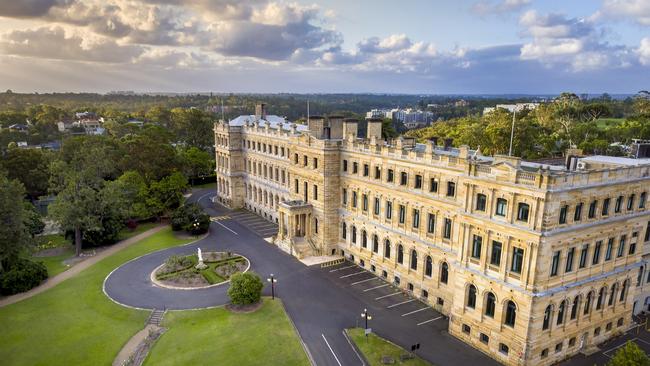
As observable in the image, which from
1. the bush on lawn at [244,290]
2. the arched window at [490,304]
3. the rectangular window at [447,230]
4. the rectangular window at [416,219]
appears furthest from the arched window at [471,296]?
the bush on lawn at [244,290]

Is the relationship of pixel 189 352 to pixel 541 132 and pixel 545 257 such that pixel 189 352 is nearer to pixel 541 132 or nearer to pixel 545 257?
pixel 545 257

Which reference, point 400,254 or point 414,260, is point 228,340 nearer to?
point 400,254

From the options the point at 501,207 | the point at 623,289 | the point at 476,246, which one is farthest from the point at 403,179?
the point at 623,289

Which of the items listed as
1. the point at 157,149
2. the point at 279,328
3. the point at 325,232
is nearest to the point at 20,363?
the point at 279,328

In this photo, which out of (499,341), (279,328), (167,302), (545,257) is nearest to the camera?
(545,257)

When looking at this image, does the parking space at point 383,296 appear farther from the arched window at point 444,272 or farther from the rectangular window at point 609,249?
the rectangular window at point 609,249

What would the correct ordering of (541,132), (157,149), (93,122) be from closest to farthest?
(157,149) < (541,132) < (93,122)
